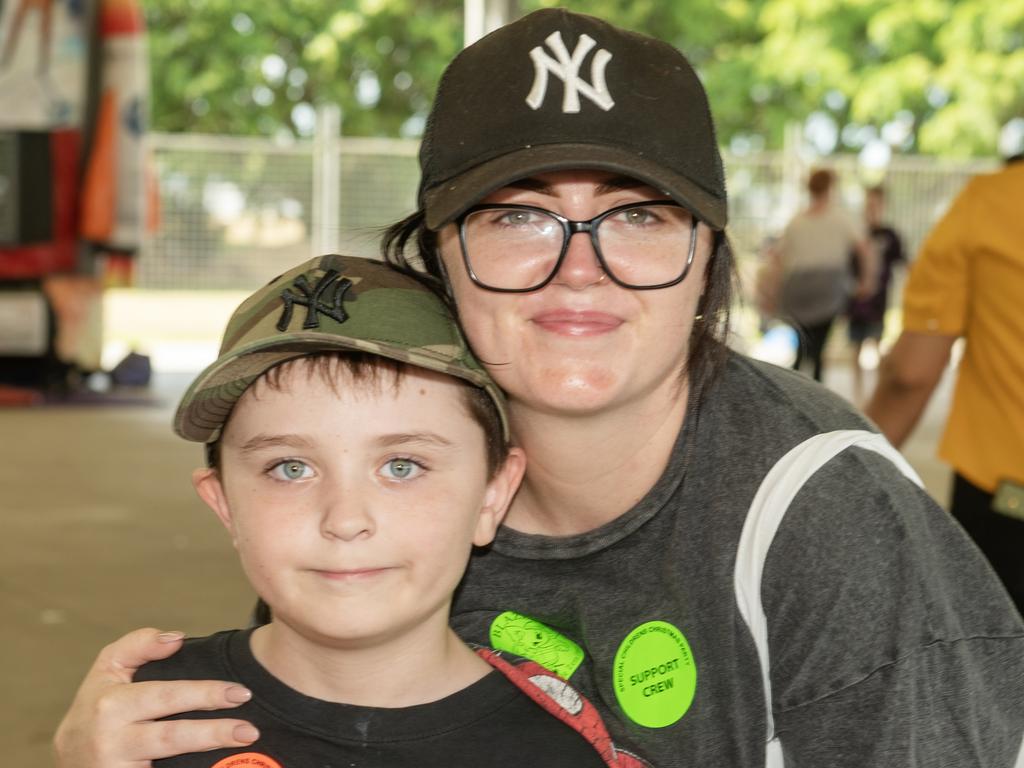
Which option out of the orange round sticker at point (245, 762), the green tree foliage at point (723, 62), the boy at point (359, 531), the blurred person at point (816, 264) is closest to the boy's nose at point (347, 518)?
the boy at point (359, 531)

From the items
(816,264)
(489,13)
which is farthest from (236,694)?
(816,264)

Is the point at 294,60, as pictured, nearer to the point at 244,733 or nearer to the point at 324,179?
the point at 324,179

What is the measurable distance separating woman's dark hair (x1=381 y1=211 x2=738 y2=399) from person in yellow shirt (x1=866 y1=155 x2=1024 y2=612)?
1319 millimetres

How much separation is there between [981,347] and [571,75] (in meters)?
1.86

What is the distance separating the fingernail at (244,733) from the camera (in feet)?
5.63

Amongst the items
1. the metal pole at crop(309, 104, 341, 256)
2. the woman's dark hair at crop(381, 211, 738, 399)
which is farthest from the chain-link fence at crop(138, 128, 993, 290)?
the woman's dark hair at crop(381, 211, 738, 399)

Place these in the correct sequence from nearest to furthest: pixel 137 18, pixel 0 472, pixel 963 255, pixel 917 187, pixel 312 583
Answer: pixel 312 583
pixel 963 255
pixel 0 472
pixel 137 18
pixel 917 187

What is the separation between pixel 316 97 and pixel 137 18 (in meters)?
12.2

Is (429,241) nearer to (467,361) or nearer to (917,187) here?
(467,361)

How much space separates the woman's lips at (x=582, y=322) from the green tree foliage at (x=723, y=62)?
18665 millimetres

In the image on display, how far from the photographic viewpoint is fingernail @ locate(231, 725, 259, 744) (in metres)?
1.71

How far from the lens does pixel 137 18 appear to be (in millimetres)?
9969

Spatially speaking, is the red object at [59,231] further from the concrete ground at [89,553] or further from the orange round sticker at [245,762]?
the orange round sticker at [245,762]

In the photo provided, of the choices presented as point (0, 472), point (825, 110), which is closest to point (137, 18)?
point (0, 472)
